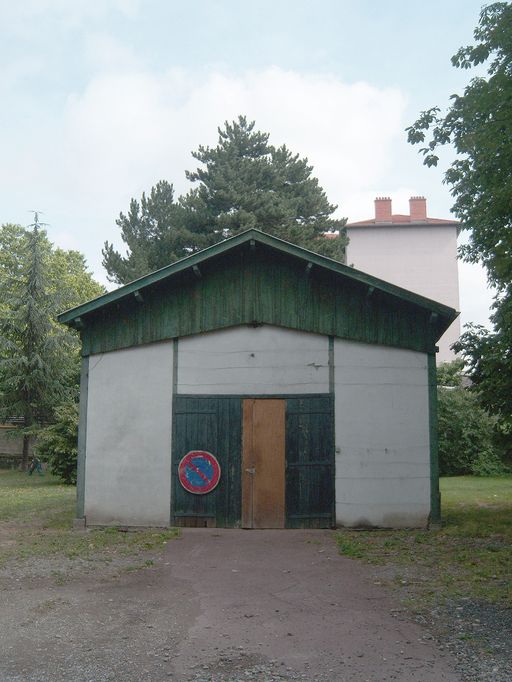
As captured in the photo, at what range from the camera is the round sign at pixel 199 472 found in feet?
40.9

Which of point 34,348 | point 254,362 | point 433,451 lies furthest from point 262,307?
point 34,348

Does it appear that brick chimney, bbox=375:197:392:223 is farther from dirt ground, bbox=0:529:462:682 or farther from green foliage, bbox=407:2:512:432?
dirt ground, bbox=0:529:462:682

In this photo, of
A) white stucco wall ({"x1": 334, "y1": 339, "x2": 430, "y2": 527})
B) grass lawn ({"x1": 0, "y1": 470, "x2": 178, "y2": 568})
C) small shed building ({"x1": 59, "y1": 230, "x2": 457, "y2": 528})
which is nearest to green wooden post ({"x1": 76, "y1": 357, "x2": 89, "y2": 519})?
small shed building ({"x1": 59, "y1": 230, "x2": 457, "y2": 528})

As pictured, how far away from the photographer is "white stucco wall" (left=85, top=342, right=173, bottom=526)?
12.6 metres

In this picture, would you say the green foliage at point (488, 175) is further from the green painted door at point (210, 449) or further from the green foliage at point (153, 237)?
the green foliage at point (153, 237)

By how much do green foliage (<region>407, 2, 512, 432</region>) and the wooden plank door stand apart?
4105 millimetres

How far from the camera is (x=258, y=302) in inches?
504

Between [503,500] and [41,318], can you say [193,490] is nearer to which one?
[503,500]

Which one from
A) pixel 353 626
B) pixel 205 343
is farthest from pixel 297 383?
pixel 353 626

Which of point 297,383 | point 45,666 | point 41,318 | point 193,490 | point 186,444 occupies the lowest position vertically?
point 45,666

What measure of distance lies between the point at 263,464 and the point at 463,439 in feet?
53.1

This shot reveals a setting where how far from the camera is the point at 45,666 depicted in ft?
18.0

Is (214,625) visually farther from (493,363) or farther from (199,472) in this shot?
(493,363)

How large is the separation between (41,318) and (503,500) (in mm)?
21435
